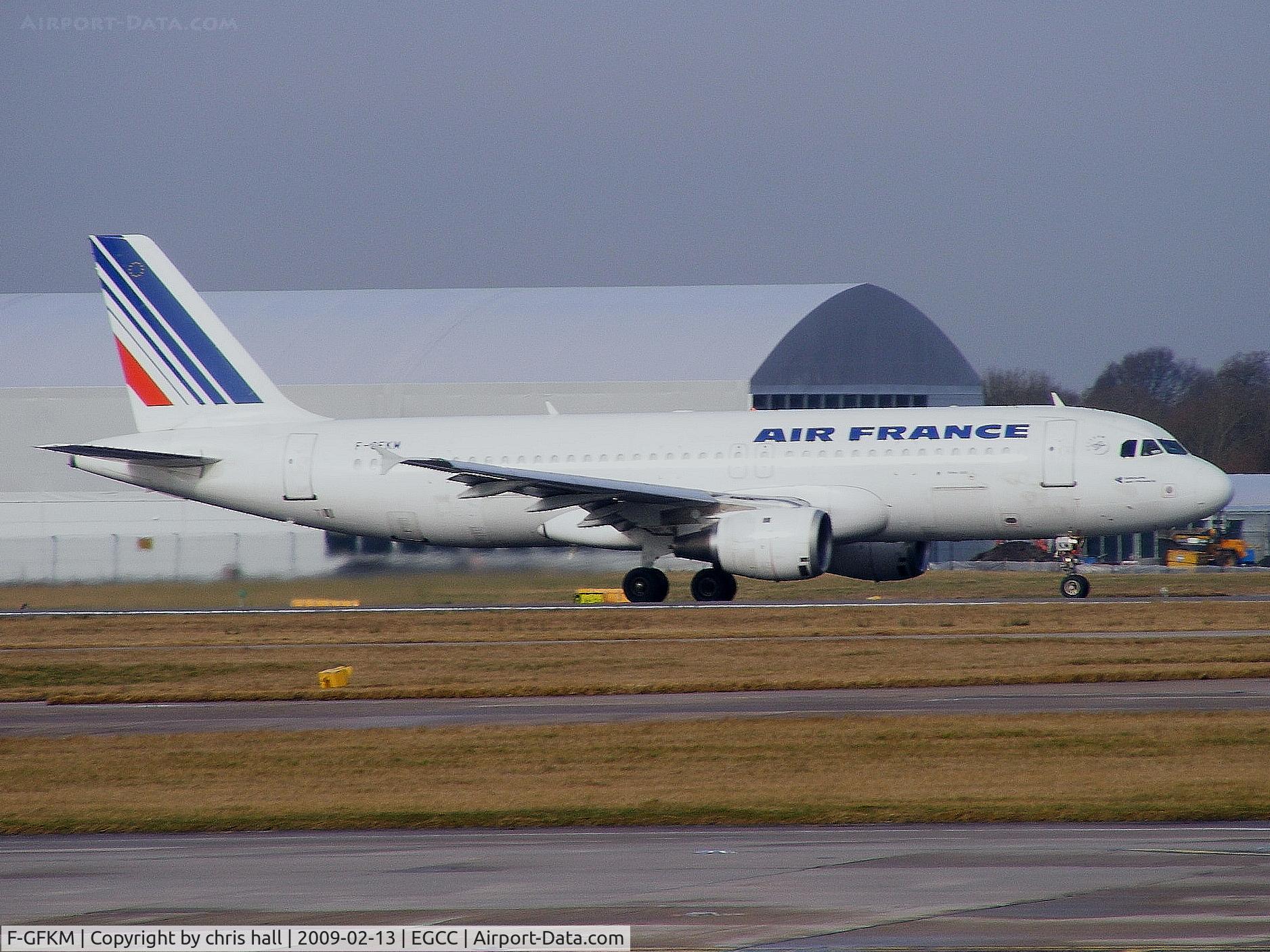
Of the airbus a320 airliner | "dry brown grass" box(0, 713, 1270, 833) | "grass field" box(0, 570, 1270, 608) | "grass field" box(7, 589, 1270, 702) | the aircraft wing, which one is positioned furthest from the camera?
"grass field" box(0, 570, 1270, 608)

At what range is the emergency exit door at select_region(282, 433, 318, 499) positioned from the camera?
38344 mm

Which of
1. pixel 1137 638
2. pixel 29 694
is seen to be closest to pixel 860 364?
pixel 1137 638

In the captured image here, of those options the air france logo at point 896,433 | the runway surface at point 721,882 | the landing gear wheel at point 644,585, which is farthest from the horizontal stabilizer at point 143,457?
the runway surface at point 721,882

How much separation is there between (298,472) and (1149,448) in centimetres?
1812

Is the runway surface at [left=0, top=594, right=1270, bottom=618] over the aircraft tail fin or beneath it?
beneath

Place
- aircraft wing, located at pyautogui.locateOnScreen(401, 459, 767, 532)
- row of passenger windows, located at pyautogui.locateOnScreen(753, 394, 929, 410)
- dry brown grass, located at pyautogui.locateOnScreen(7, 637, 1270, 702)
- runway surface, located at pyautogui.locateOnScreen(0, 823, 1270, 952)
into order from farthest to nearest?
row of passenger windows, located at pyautogui.locateOnScreen(753, 394, 929, 410) → aircraft wing, located at pyautogui.locateOnScreen(401, 459, 767, 532) → dry brown grass, located at pyautogui.locateOnScreen(7, 637, 1270, 702) → runway surface, located at pyautogui.locateOnScreen(0, 823, 1270, 952)

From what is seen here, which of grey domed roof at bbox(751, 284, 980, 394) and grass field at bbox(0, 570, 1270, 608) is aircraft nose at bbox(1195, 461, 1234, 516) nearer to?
grass field at bbox(0, 570, 1270, 608)

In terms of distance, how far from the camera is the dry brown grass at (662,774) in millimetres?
12969

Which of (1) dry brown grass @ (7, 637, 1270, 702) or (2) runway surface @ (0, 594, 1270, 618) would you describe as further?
(2) runway surface @ (0, 594, 1270, 618)

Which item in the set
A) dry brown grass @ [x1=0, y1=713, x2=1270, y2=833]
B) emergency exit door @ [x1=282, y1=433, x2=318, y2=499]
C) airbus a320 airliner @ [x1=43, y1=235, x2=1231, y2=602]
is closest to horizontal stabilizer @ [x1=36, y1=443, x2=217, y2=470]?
airbus a320 airliner @ [x1=43, y1=235, x2=1231, y2=602]

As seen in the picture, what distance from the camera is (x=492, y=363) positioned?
61000 mm

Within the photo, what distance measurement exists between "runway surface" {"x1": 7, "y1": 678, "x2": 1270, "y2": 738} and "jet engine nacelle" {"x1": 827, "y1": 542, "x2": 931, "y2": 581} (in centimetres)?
1519
